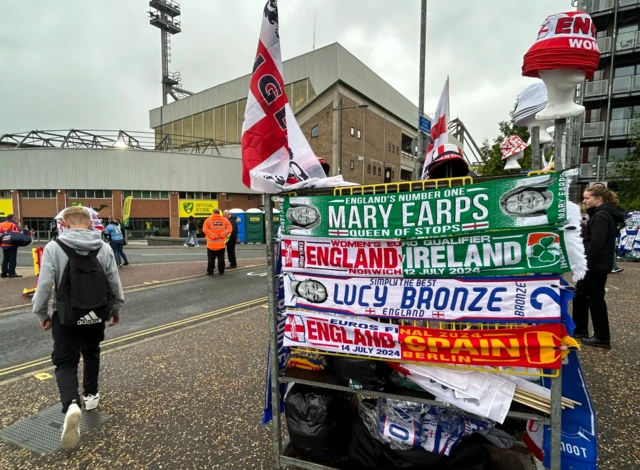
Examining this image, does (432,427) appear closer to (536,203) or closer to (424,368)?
(424,368)

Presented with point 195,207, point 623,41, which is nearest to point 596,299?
point 623,41

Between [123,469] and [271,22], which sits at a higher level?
[271,22]

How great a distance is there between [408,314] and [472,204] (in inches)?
27.7

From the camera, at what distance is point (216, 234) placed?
1009 cm

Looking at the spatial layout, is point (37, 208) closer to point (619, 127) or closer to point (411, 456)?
point (411, 456)

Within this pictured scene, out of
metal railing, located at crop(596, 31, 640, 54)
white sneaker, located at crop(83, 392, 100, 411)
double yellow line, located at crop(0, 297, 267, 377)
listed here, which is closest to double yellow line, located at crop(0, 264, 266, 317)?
double yellow line, located at crop(0, 297, 267, 377)

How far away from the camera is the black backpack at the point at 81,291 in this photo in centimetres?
286

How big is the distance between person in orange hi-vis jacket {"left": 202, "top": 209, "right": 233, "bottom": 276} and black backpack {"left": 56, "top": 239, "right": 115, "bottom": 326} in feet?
22.8

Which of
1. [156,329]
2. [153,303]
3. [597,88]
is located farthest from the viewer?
[597,88]

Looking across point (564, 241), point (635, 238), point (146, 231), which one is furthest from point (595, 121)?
point (146, 231)

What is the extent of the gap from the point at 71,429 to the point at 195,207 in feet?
127

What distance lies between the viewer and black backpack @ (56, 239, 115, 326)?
2.86 meters

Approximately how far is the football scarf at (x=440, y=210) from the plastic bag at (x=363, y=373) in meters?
0.80

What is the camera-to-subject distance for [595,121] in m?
27.0
